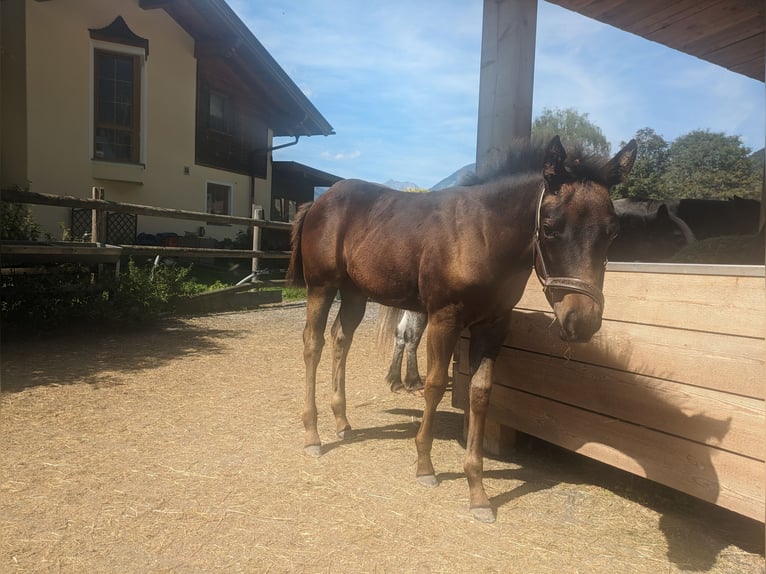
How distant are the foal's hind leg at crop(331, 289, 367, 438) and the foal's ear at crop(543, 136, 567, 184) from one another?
5.83 feet

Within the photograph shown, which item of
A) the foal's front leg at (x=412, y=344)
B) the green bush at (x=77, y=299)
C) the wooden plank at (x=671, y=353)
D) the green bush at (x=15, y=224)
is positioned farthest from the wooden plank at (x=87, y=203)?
the wooden plank at (x=671, y=353)

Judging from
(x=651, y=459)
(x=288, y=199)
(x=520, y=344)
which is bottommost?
(x=651, y=459)

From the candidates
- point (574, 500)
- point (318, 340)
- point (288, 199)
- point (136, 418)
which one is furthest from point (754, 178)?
point (288, 199)

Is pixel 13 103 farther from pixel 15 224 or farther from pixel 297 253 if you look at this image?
pixel 297 253

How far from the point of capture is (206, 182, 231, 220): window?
16.1m

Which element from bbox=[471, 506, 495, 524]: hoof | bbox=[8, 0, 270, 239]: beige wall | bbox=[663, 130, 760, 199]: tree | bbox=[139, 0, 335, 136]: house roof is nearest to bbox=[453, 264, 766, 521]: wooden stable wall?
bbox=[471, 506, 495, 524]: hoof

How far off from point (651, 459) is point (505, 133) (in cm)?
209

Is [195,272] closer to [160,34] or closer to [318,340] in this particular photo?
[160,34]

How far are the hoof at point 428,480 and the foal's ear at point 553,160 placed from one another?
1.77 m

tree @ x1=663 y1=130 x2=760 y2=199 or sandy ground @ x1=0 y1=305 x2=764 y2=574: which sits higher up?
tree @ x1=663 y1=130 x2=760 y2=199

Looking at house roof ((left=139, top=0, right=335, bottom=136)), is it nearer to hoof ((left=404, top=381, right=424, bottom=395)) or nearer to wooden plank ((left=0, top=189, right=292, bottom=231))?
wooden plank ((left=0, top=189, right=292, bottom=231))

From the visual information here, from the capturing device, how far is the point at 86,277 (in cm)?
666

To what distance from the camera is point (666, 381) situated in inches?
95.5

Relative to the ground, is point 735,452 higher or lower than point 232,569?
higher
